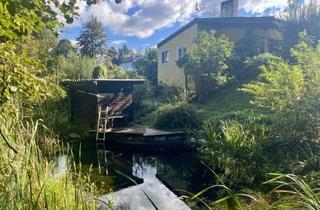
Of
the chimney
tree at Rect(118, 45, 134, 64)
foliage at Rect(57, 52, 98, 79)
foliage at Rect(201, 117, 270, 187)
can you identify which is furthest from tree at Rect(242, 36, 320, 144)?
tree at Rect(118, 45, 134, 64)

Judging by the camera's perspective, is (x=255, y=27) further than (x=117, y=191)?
Yes

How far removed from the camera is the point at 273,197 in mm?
5156

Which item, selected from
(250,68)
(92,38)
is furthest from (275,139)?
(92,38)

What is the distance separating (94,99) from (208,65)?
607 cm

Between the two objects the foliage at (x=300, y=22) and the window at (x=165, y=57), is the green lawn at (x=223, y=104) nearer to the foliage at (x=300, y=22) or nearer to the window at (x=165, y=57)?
the foliage at (x=300, y=22)

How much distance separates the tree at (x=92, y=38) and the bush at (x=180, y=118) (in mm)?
28504

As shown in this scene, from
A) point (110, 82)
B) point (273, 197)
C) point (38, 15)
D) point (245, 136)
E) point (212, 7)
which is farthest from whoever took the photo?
point (212, 7)

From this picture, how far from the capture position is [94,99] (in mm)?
12961

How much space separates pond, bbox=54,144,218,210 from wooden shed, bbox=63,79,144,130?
8.00ft

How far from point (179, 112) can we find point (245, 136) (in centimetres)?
429

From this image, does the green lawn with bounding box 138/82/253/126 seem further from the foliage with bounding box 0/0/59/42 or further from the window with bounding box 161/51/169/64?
the foliage with bounding box 0/0/59/42

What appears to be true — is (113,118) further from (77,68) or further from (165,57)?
(165,57)

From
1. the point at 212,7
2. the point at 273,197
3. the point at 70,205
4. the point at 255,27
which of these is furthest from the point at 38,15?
the point at 212,7

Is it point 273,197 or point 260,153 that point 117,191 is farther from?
point 260,153
